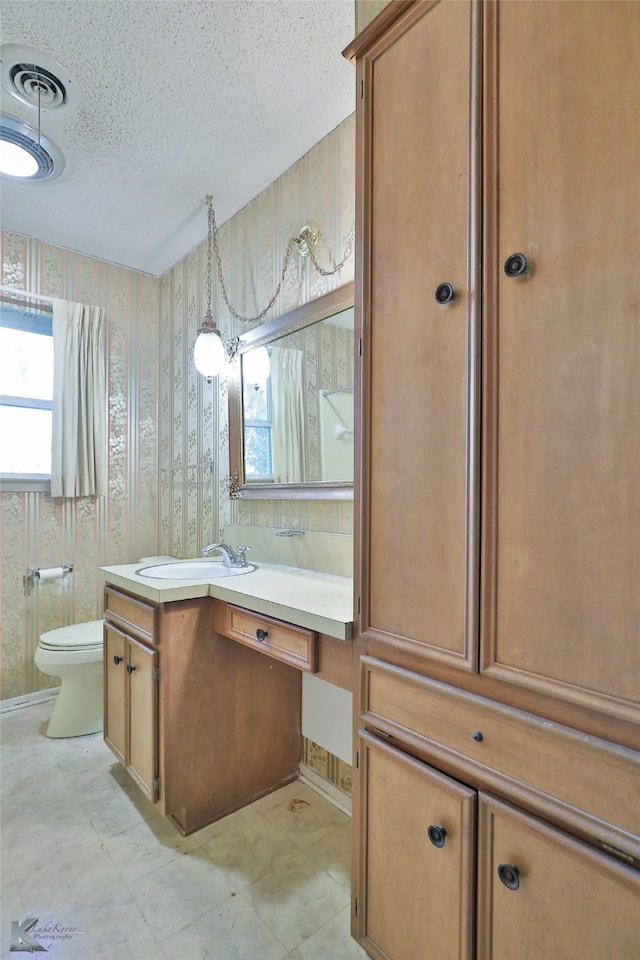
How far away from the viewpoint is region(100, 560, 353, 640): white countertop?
→ 1.16m

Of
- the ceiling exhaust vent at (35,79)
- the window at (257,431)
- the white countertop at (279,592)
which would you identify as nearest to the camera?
the white countertop at (279,592)

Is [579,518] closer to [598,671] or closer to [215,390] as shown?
[598,671]

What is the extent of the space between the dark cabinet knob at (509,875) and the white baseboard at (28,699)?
8.53 ft

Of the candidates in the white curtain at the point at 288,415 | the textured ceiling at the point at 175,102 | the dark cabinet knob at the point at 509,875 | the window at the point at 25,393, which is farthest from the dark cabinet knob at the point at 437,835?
the window at the point at 25,393

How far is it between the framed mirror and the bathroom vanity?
1.32 feet

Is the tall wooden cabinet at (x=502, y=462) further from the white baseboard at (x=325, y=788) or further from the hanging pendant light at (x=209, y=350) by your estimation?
the hanging pendant light at (x=209, y=350)

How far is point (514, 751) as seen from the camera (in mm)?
773

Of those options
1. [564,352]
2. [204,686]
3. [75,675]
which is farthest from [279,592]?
[75,675]

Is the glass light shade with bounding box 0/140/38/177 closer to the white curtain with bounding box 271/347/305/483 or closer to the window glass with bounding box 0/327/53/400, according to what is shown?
the window glass with bounding box 0/327/53/400

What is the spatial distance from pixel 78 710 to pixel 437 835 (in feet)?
6.51

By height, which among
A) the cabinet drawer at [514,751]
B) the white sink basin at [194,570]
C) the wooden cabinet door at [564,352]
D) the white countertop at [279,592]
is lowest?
the cabinet drawer at [514,751]

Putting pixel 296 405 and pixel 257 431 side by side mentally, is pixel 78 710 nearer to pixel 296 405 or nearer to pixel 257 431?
pixel 257 431

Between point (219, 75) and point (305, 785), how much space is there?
268 cm

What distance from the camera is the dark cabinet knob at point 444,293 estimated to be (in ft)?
2.83
